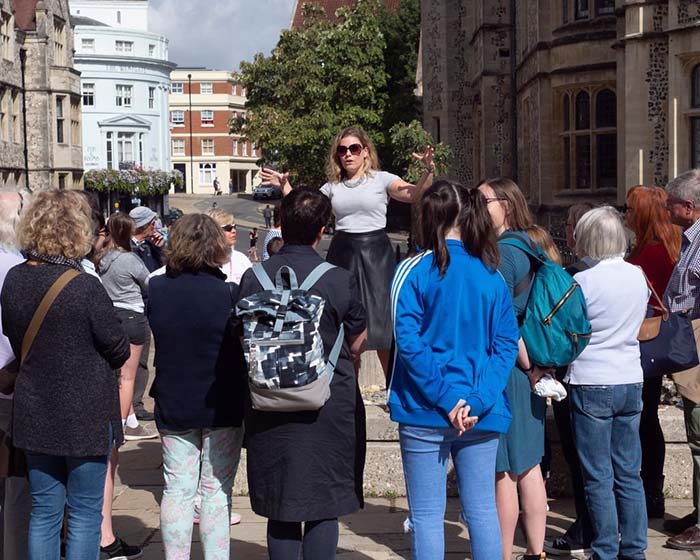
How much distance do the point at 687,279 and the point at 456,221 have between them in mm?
1942

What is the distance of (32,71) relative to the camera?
45562 mm

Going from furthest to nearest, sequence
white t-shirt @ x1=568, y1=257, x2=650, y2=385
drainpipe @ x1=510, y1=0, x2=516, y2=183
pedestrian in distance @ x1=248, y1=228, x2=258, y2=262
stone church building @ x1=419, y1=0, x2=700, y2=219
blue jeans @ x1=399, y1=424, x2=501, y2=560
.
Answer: drainpipe @ x1=510, y1=0, x2=516, y2=183 < stone church building @ x1=419, y1=0, x2=700, y2=219 < pedestrian in distance @ x1=248, y1=228, x2=258, y2=262 < white t-shirt @ x1=568, y1=257, x2=650, y2=385 < blue jeans @ x1=399, y1=424, x2=501, y2=560

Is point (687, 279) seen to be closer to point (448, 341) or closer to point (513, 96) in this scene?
point (448, 341)

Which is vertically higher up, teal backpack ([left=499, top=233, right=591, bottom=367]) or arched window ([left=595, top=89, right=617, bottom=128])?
arched window ([left=595, top=89, right=617, bottom=128])

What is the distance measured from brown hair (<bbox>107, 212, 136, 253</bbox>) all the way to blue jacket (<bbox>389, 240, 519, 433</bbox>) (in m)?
4.00

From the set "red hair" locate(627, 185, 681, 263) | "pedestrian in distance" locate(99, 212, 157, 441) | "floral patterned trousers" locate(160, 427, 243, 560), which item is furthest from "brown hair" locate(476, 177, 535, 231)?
"pedestrian in distance" locate(99, 212, 157, 441)

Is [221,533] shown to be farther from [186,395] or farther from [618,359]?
[618,359]

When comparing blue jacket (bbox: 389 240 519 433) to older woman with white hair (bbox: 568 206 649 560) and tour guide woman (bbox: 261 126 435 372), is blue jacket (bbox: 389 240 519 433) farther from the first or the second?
tour guide woman (bbox: 261 126 435 372)

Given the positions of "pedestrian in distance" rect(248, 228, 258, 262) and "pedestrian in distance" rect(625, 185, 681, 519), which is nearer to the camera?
"pedestrian in distance" rect(625, 185, 681, 519)

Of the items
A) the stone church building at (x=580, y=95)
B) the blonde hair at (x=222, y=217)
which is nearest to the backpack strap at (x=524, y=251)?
the blonde hair at (x=222, y=217)

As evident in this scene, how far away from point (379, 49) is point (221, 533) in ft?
140

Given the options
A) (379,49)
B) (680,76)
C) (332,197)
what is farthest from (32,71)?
(332,197)

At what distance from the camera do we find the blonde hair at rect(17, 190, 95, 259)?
16.1 feet

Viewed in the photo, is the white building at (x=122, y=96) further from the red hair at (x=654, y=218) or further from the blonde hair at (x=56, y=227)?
the blonde hair at (x=56, y=227)
